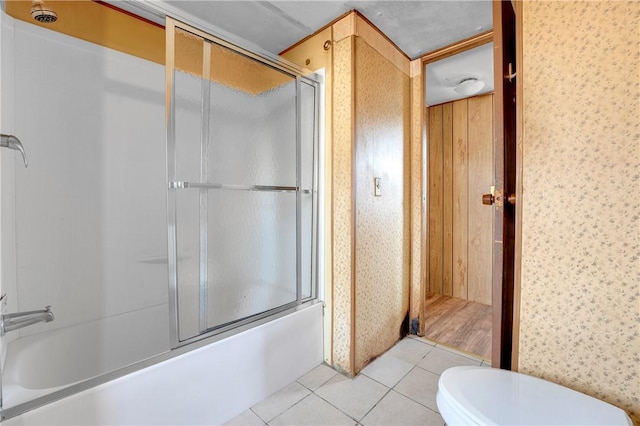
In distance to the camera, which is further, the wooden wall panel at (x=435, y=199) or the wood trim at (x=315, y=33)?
the wooden wall panel at (x=435, y=199)

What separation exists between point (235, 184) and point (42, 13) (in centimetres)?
139

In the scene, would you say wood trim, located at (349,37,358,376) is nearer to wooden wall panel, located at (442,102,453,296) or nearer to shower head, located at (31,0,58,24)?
shower head, located at (31,0,58,24)

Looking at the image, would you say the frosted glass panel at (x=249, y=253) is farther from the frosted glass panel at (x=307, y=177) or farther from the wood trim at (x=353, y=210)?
the wood trim at (x=353, y=210)

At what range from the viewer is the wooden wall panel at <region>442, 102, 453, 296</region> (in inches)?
122

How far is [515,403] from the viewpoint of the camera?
0.85 metres

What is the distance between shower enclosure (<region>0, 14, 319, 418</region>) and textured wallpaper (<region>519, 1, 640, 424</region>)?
124 centimetres

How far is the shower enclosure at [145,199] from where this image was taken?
1.32 m

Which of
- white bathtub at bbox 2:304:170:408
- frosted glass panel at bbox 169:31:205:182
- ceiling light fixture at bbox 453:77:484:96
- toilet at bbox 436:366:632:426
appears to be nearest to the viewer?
toilet at bbox 436:366:632:426

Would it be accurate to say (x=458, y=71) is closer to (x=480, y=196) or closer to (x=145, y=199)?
(x=480, y=196)

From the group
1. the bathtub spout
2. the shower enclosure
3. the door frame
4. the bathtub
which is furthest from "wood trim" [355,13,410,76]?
the bathtub spout

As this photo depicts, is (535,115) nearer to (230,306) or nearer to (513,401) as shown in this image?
(513,401)

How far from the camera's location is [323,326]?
188 centimetres

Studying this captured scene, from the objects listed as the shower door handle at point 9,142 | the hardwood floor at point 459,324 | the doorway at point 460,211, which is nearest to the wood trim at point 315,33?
the shower door handle at point 9,142

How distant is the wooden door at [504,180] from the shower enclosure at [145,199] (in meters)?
1.14
